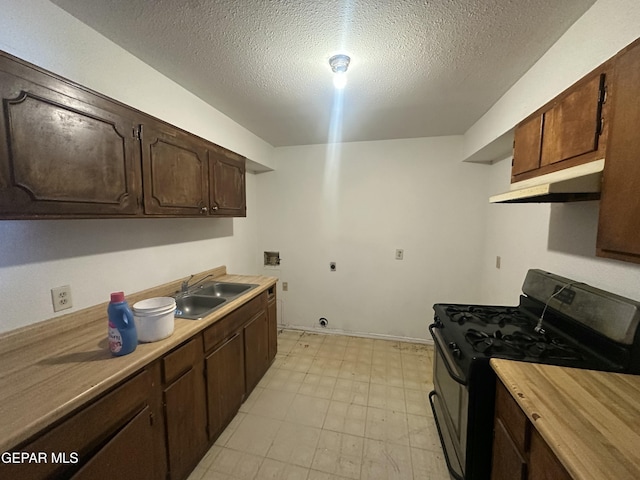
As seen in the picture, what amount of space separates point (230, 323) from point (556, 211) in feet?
7.42

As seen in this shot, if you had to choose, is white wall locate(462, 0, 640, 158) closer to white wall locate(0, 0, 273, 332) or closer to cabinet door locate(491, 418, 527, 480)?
cabinet door locate(491, 418, 527, 480)

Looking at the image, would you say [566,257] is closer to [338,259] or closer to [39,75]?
[338,259]

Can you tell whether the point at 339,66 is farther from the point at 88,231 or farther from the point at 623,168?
the point at 88,231

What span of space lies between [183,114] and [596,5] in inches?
90.2

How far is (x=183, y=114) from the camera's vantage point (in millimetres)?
1867

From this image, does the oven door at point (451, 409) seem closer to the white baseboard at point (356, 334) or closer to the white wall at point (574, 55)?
the white baseboard at point (356, 334)

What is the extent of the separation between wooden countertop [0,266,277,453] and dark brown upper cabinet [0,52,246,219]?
59 cm

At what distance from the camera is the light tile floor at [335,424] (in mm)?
1544

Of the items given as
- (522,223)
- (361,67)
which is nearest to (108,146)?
(361,67)

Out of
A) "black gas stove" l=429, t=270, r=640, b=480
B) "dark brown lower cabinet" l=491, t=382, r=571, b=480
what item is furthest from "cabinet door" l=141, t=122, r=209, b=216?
"dark brown lower cabinet" l=491, t=382, r=571, b=480

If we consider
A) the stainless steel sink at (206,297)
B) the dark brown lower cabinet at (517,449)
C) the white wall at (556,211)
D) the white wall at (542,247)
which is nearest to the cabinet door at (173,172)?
the stainless steel sink at (206,297)

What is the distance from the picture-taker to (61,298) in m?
1.32

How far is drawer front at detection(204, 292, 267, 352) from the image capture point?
5.17 feet


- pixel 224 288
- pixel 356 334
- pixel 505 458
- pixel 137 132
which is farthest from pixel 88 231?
pixel 356 334
